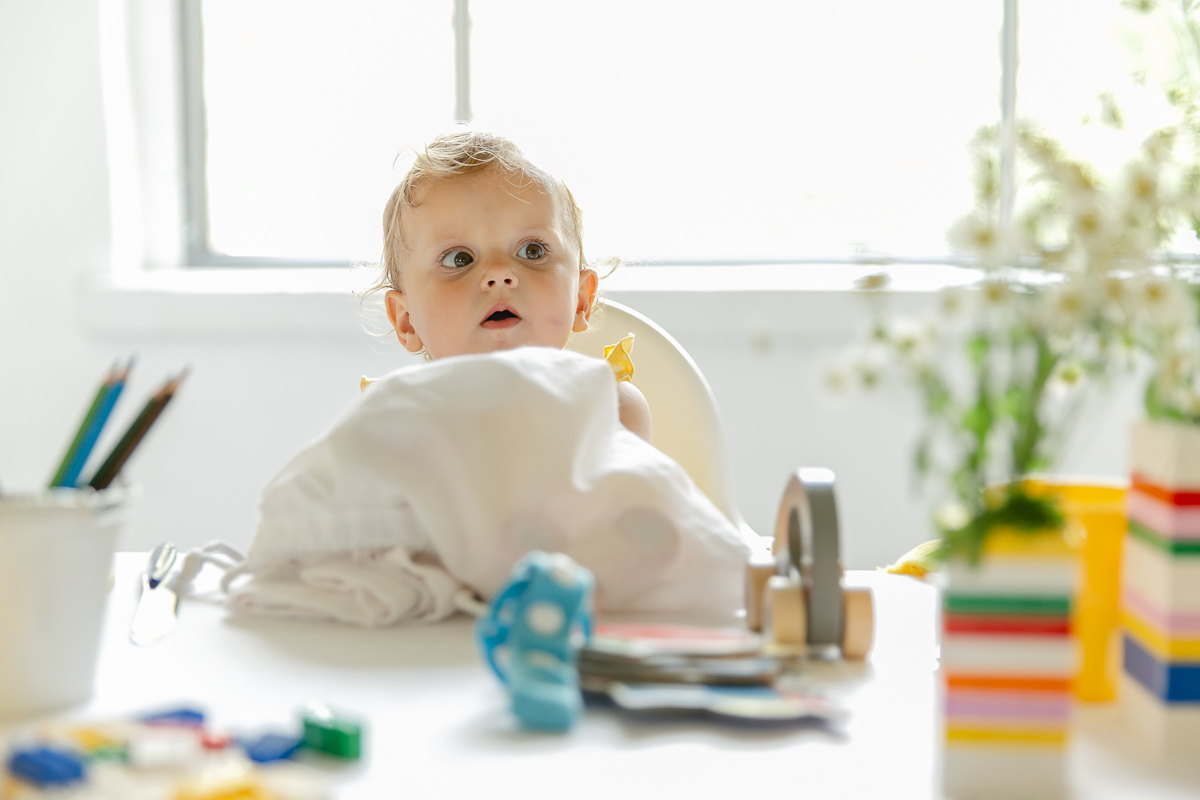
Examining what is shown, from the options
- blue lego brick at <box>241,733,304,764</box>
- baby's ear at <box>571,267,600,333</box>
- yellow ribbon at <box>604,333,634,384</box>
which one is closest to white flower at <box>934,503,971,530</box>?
blue lego brick at <box>241,733,304,764</box>

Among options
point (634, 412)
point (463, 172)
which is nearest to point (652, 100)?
point (463, 172)

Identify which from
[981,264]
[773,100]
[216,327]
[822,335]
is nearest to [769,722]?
[981,264]

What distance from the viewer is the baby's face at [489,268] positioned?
104 cm

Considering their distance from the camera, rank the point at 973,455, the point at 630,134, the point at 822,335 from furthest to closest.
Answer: the point at 630,134 → the point at 822,335 → the point at 973,455

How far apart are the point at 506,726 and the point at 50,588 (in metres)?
0.18

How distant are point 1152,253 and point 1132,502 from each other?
98 mm

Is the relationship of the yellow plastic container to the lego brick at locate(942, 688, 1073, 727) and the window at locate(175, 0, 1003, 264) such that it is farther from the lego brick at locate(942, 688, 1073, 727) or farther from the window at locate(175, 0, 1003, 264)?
the window at locate(175, 0, 1003, 264)

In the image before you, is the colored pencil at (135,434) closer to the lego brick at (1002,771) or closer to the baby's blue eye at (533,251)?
the lego brick at (1002,771)

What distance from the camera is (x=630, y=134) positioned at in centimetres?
195

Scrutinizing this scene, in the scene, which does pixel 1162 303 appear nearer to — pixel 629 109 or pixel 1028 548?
pixel 1028 548

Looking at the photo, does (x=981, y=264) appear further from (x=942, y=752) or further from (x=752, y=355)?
(x=752, y=355)

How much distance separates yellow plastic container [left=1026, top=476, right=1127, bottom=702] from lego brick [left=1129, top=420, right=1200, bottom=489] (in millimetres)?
29

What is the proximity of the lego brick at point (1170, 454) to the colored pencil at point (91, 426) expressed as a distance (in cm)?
38

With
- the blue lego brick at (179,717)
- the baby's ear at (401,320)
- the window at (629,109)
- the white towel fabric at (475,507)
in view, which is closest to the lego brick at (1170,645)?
the white towel fabric at (475,507)
